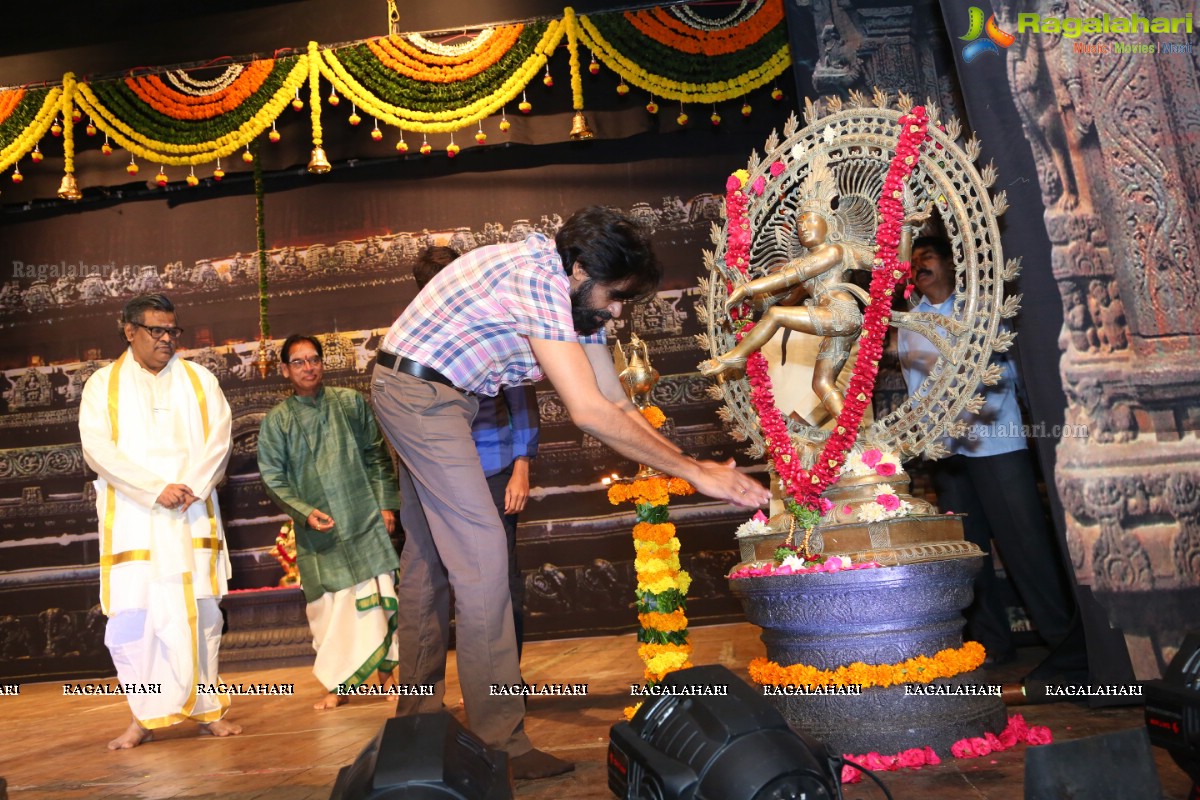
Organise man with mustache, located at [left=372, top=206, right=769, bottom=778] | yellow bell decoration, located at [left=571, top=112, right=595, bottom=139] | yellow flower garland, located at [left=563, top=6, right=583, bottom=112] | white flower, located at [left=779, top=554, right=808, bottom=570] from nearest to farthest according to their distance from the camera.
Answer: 1. man with mustache, located at [left=372, top=206, right=769, bottom=778]
2. white flower, located at [left=779, top=554, right=808, bottom=570]
3. yellow flower garland, located at [left=563, top=6, right=583, bottom=112]
4. yellow bell decoration, located at [left=571, top=112, right=595, bottom=139]

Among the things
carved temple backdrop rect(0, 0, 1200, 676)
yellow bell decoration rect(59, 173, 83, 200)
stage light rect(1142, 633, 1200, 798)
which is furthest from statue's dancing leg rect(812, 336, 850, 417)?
yellow bell decoration rect(59, 173, 83, 200)

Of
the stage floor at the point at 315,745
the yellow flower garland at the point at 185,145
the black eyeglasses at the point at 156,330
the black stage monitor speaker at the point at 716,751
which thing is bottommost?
the stage floor at the point at 315,745

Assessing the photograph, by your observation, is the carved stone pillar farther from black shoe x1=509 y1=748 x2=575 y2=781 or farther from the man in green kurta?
the man in green kurta

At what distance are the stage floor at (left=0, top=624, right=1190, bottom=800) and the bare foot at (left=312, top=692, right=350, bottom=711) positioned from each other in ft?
0.17

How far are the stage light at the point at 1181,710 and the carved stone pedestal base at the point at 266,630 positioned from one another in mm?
5611

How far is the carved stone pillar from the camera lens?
313cm

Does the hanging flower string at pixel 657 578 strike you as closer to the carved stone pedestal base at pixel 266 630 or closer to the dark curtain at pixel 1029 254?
the dark curtain at pixel 1029 254

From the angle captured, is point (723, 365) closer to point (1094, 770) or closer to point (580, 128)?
point (1094, 770)

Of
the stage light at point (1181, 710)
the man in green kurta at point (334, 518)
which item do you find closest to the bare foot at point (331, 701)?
the man in green kurta at point (334, 518)

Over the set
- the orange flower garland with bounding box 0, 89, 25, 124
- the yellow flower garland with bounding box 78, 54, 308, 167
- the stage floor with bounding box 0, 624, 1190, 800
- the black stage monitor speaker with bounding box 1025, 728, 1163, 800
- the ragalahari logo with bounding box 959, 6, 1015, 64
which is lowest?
the stage floor with bounding box 0, 624, 1190, 800

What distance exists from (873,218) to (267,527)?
202 inches

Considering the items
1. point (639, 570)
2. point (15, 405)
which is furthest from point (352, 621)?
point (15, 405)

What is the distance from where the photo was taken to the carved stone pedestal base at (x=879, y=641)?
9.08 ft

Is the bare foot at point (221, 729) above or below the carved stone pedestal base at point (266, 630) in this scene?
below
